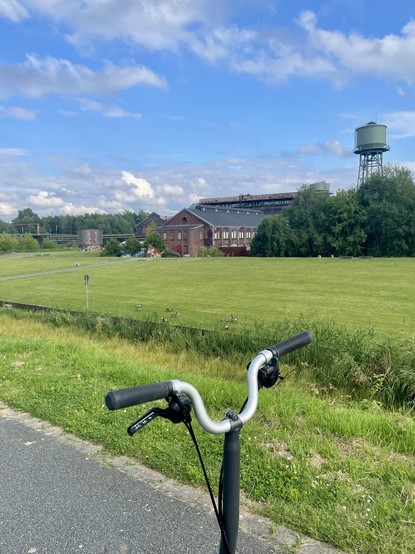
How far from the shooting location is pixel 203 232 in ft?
303

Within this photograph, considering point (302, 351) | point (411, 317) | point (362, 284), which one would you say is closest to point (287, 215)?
point (362, 284)

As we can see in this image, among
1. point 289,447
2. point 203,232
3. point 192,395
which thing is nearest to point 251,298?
point 289,447

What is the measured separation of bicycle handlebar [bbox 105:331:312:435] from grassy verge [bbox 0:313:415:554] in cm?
144

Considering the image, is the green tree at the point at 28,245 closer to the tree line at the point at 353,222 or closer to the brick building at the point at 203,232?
the brick building at the point at 203,232

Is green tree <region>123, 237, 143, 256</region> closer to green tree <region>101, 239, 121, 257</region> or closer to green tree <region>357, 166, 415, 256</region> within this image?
green tree <region>101, 239, 121, 257</region>

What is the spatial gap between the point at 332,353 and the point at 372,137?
7869cm

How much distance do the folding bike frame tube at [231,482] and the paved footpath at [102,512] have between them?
862mm

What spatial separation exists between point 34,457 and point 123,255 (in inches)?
3259

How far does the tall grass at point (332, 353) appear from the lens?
22.7ft

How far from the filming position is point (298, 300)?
66.2 feet

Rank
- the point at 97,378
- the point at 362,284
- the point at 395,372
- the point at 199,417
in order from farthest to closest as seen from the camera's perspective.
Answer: the point at 362,284
the point at 395,372
the point at 97,378
the point at 199,417

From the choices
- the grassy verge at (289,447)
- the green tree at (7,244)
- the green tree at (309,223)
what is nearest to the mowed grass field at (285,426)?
the grassy verge at (289,447)

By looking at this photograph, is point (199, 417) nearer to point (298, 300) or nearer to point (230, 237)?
point (298, 300)

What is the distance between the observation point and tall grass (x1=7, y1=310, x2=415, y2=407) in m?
6.91
